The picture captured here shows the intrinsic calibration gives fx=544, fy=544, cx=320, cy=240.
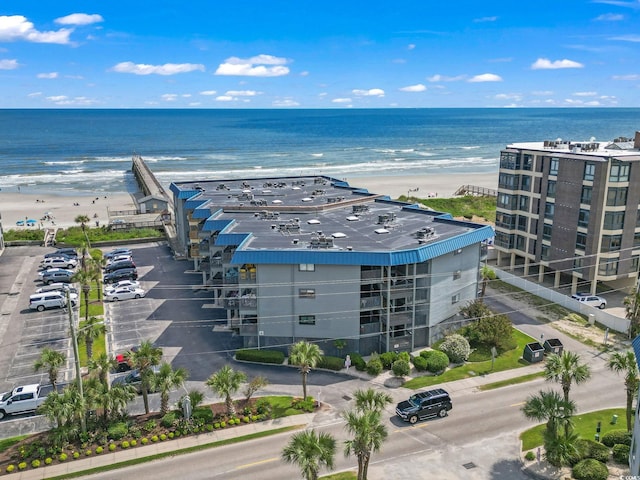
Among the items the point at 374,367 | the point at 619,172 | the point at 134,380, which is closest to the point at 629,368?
the point at 374,367

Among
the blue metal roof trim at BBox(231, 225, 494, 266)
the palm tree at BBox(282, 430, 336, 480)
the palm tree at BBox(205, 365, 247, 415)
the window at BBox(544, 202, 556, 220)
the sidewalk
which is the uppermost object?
the window at BBox(544, 202, 556, 220)

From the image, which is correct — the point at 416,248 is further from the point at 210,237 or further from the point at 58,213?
the point at 58,213

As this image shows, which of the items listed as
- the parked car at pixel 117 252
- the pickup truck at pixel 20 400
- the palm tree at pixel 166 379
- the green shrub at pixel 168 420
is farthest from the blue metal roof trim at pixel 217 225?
the parked car at pixel 117 252

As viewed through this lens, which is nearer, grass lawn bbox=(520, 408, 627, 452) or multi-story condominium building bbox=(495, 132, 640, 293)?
grass lawn bbox=(520, 408, 627, 452)

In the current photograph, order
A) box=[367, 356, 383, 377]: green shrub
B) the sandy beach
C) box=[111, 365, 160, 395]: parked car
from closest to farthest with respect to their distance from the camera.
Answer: box=[111, 365, 160, 395]: parked car → box=[367, 356, 383, 377]: green shrub → the sandy beach

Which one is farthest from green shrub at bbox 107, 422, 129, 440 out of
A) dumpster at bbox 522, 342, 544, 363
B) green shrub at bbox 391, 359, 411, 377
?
dumpster at bbox 522, 342, 544, 363

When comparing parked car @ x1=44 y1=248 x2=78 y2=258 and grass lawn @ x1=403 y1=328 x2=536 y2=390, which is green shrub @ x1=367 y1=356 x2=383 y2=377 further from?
parked car @ x1=44 y1=248 x2=78 y2=258

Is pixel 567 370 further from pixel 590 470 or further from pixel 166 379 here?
pixel 166 379
